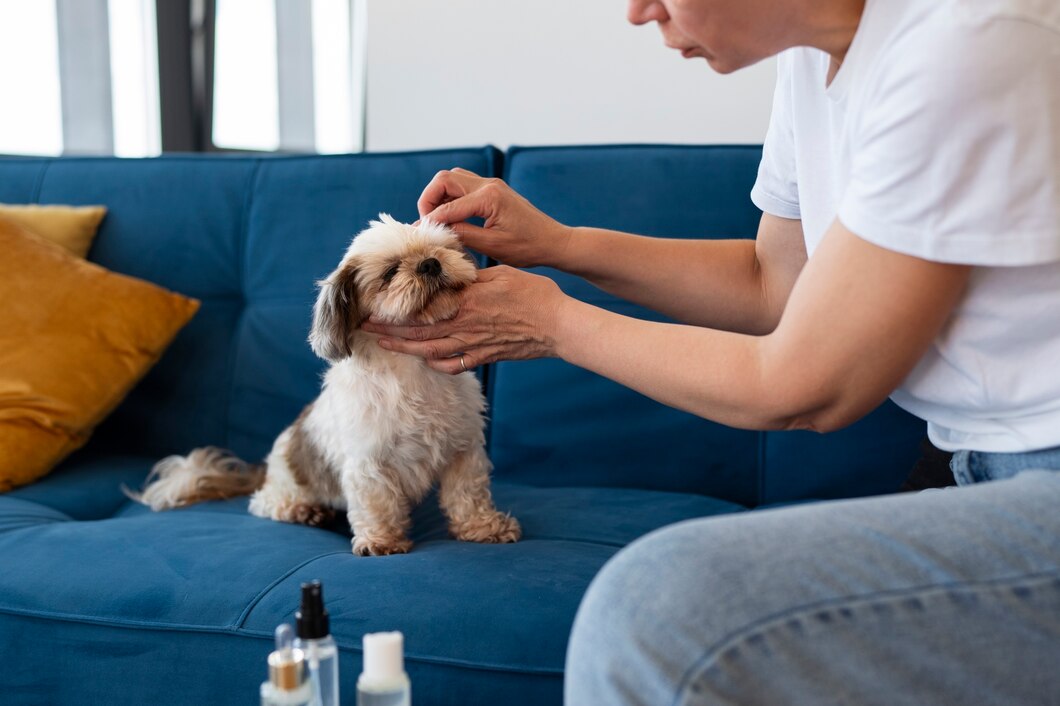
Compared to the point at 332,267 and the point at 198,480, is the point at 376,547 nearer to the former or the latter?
the point at 198,480

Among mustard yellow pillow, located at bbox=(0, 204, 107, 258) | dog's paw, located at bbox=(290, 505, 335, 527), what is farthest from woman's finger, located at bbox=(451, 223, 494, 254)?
mustard yellow pillow, located at bbox=(0, 204, 107, 258)

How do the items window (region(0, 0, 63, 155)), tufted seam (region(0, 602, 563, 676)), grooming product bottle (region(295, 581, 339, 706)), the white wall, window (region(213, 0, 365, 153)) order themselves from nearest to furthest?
grooming product bottle (region(295, 581, 339, 706)) < tufted seam (region(0, 602, 563, 676)) < the white wall < window (region(0, 0, 63, 155)) < window (region(213, 0, 365, 153))

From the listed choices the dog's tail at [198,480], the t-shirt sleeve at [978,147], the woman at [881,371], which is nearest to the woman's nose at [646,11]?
the woman at [881,371]

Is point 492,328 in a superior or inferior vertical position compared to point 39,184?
inferior

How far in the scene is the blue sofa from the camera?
56.9 inches

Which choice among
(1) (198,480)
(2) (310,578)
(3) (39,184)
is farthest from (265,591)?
(3) (39,184)

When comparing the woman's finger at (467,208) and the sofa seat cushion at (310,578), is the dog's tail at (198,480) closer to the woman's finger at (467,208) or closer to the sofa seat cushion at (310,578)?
the sofa seat cushion at (310,578)

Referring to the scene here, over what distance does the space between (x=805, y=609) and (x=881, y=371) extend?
35cm

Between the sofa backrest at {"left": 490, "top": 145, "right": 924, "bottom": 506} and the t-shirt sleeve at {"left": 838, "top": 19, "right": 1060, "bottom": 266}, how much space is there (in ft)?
3.72

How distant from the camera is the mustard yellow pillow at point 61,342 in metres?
2.11

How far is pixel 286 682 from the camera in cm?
101

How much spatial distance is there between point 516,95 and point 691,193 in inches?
47.7

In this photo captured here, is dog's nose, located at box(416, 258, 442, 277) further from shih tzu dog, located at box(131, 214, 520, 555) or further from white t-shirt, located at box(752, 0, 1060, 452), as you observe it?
white t-shirt, located at box(752, 0, 1060, 452)

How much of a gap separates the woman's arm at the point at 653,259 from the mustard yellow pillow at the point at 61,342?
35.9 inches
